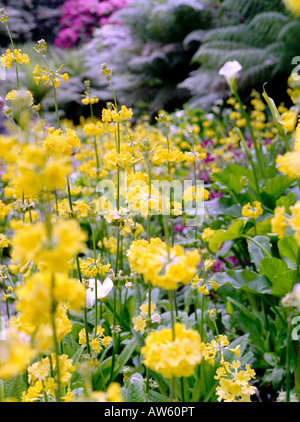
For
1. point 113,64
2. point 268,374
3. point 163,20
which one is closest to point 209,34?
point 163,20

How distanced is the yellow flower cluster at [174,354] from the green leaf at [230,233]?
898 mm

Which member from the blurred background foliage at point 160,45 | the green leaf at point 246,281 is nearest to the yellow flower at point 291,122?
the green leaf at point 246,281

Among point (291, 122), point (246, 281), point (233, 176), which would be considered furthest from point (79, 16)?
point (291, 122)

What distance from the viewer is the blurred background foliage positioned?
484cm

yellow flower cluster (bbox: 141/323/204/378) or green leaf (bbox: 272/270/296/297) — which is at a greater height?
green leaf (bbox: 272/270/296/297)

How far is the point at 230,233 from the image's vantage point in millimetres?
1421

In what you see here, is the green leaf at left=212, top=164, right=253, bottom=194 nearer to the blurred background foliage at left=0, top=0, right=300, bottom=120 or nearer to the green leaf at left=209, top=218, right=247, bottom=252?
the green leaf at left=209, top=218, right=247, bottom=252

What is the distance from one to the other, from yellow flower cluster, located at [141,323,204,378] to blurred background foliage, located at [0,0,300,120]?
4597 mm

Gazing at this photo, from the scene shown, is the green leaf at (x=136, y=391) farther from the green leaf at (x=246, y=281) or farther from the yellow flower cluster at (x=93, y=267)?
the green leaf at (x=246, y=281)

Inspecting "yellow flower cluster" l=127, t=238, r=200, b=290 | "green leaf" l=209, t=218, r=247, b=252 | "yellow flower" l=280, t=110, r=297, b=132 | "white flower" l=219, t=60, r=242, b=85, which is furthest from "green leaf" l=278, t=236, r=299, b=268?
"yellow flower cluster" l=127, t=238, r=200, b=290

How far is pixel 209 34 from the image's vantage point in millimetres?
5098

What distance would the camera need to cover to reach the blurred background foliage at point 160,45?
4836mm

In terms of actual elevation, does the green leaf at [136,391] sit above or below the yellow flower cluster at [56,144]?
below

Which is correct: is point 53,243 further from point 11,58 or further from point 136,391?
point 11,58
